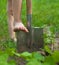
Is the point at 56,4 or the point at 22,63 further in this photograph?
the point at 56,4

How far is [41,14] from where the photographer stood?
20.1 feet

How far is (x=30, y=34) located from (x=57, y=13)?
2.74 metres

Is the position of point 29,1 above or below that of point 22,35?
above

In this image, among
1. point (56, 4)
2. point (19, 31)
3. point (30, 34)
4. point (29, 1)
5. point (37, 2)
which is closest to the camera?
point (19, 31)

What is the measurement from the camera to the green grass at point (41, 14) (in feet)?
17.0

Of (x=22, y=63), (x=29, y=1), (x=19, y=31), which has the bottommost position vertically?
(x=22, y=63)

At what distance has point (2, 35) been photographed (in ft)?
14.9

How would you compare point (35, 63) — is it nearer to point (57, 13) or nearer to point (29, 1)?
point (29, 1)

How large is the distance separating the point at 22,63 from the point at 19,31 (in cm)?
65

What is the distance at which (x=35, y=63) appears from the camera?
0.95 metres

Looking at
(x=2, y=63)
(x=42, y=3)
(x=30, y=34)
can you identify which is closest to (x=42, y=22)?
(x=42, y=3)

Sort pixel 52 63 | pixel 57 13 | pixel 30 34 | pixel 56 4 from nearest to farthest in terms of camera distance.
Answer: pixel 52 63 < pixel 30 34 < pixel 57 13 < pixel 56 4

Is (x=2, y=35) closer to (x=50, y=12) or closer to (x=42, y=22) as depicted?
(x=42, y=22)

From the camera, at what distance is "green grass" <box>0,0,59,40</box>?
518 cm
